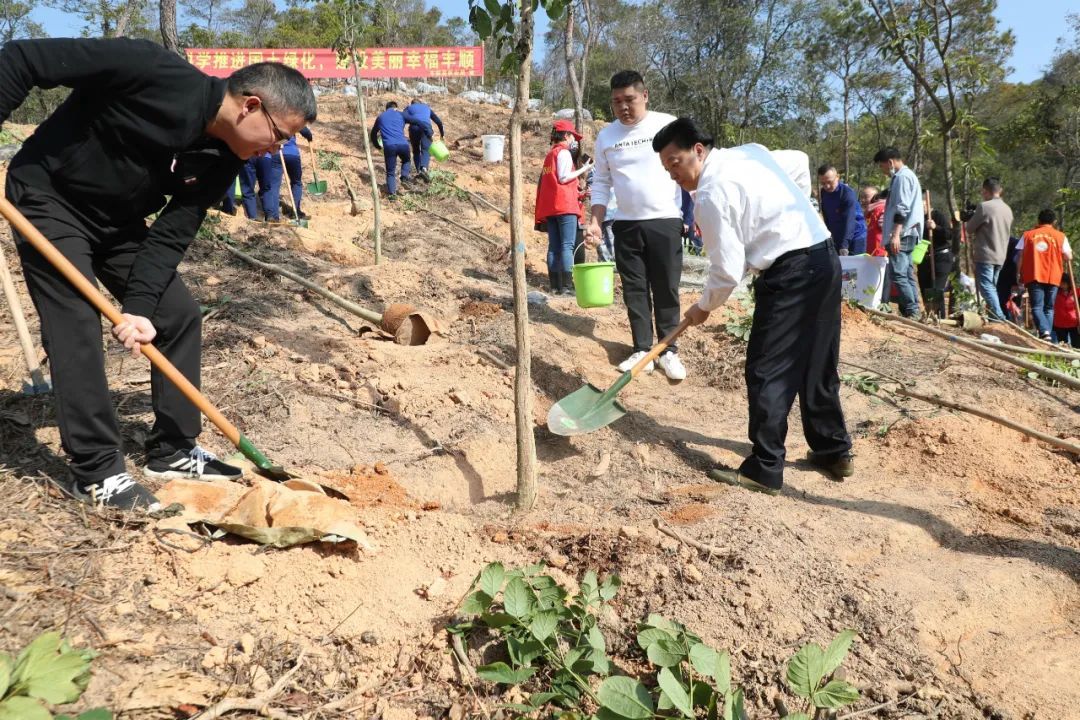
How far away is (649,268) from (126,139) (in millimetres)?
3185

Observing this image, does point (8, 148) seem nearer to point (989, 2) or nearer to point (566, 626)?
point (566, 626)

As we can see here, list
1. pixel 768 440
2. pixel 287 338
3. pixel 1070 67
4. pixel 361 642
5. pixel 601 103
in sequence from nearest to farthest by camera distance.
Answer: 1. pixel 361 642
2. pixel 768 440
3. pixel 287 338
4. pixel 1070 67
5. pixel 601 103

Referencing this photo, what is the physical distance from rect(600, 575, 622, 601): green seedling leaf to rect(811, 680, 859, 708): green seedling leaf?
62cm

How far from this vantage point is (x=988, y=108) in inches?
1047

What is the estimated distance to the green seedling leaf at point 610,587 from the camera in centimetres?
217

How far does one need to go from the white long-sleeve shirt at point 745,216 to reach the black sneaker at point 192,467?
224 centimetres

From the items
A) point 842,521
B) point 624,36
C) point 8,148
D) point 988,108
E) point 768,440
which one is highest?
point 624,36

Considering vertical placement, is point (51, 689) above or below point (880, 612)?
above

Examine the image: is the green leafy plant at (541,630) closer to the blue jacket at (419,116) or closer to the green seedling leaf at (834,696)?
the green seedling leaf at (834,696)

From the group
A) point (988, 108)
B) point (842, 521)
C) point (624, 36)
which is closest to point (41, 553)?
point (842, 521)

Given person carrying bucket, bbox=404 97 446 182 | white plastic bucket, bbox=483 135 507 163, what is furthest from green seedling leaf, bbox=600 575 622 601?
white plastic bucket, bbox=483 135 507 163

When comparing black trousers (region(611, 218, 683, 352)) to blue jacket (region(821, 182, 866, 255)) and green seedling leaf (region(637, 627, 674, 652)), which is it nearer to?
green seedling leaf (region(637, 627, 674, 652))

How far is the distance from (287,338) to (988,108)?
3030cm

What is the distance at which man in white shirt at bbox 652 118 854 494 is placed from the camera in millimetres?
3166
